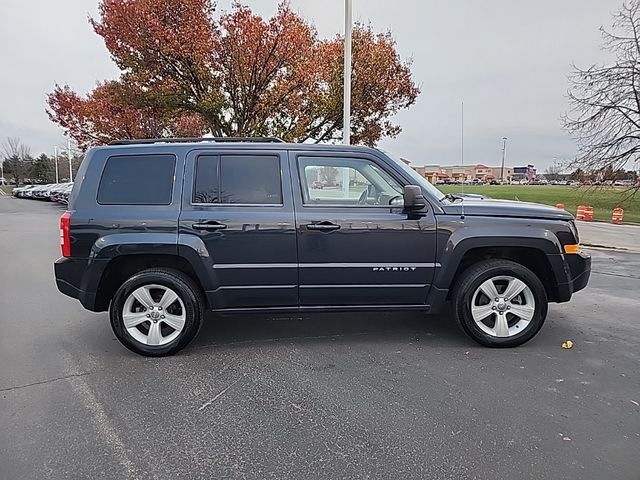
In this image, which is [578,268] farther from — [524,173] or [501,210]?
[524,173]

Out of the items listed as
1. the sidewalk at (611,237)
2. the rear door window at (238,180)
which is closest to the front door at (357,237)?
the rear door window at (238,180)

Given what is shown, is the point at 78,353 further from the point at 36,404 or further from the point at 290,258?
the point at 290,258

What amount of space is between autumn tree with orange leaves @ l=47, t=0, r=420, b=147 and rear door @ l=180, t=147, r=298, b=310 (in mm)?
13833

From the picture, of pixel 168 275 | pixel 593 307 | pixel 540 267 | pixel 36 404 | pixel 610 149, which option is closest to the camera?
pixel 36 404

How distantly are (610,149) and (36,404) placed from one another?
25.9m

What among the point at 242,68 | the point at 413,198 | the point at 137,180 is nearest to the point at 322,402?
the point at 413,198

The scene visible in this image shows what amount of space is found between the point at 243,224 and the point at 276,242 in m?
0.34

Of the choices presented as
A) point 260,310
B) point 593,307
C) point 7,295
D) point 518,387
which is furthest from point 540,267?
point 7,295

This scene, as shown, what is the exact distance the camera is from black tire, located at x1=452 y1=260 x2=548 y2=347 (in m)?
4.51

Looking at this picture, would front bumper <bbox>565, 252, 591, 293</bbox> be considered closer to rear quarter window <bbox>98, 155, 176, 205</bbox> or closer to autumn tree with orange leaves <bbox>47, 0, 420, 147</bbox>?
rear quarter window <bbox>98, 155, 176, 205</bbox>

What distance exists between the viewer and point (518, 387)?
372cm

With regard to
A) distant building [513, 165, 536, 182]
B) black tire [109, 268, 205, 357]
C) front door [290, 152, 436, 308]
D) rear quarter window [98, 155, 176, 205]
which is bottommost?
black tire [109, 268, 205, 357]

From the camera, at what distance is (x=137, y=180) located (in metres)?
4.40

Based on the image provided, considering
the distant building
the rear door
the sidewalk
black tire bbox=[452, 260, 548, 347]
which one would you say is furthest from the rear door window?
the distant building
